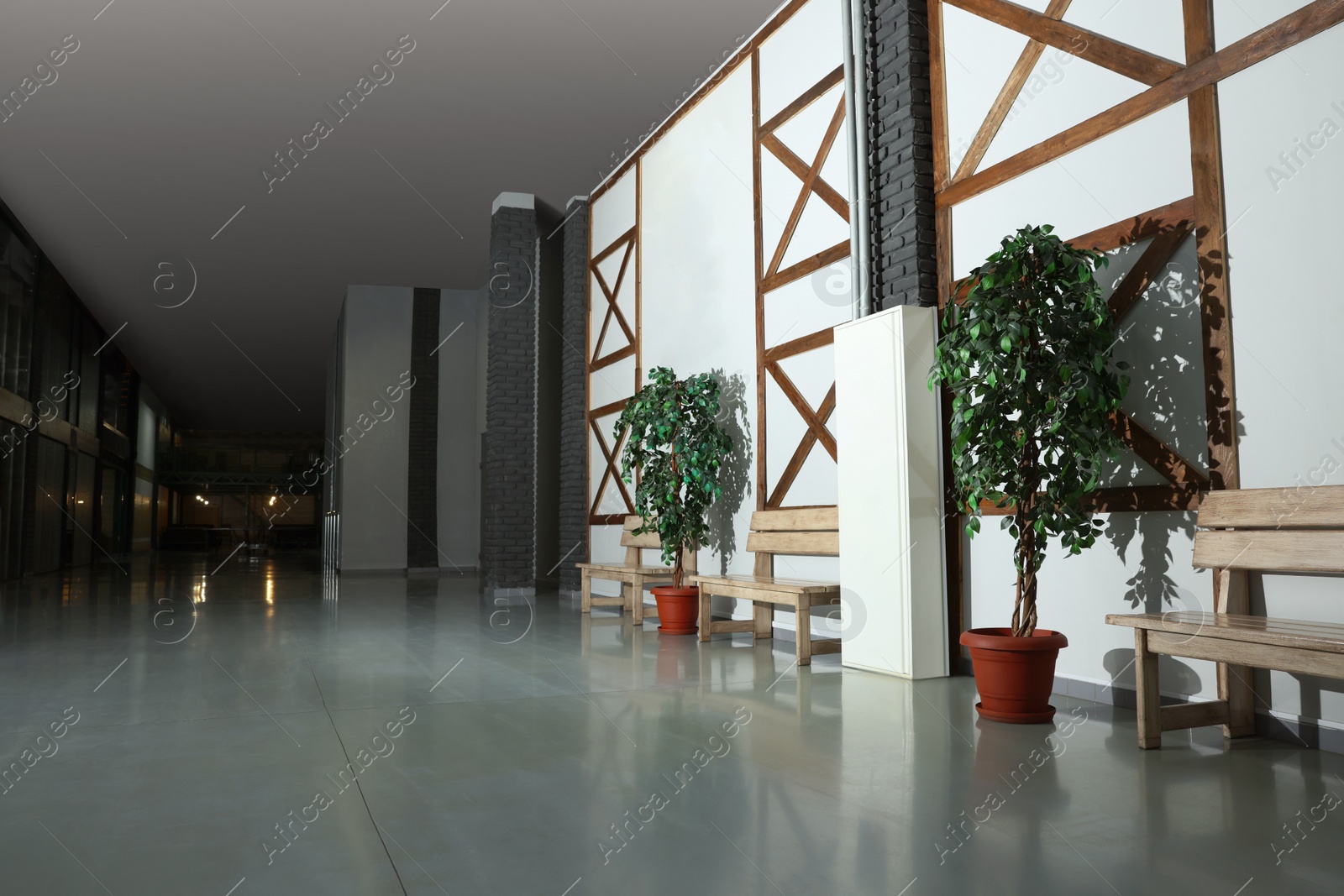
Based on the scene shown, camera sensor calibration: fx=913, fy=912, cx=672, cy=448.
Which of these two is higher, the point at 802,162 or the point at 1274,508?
the point at 802,162

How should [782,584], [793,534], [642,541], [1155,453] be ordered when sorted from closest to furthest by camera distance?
1. [1155,453]
2. [782,584]
3. [793,534]
4. [642,541]

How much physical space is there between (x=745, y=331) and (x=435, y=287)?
8784mm

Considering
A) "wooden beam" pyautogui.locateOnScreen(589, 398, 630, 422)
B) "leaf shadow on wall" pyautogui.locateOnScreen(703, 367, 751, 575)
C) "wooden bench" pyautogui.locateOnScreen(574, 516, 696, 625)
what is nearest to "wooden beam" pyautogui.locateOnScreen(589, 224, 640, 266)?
"wooden beam" pyautogui.locateOnScreen(589, 398, 630, 422)

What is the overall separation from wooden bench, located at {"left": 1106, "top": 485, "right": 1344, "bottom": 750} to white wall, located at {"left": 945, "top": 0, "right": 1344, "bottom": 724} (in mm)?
135

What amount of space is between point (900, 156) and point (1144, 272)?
159 cm

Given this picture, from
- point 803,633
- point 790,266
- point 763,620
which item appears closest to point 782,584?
point 803,633

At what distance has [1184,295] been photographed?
135 inches

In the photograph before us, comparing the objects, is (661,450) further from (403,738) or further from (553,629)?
(403,738)

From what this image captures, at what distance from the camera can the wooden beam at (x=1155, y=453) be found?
11.1ft

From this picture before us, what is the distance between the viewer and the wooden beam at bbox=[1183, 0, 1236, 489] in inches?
128

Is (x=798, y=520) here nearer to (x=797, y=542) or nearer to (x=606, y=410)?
(x=797, y=542)

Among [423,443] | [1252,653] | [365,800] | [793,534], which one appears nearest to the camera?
[365,800]

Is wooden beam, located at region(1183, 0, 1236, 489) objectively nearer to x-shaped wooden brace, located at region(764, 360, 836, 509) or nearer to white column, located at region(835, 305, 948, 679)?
white column, located at region(835, 305, 948, 679)

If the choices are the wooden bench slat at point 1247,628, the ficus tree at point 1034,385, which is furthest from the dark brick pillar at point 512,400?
the wooden bench slat at point 1247,628
